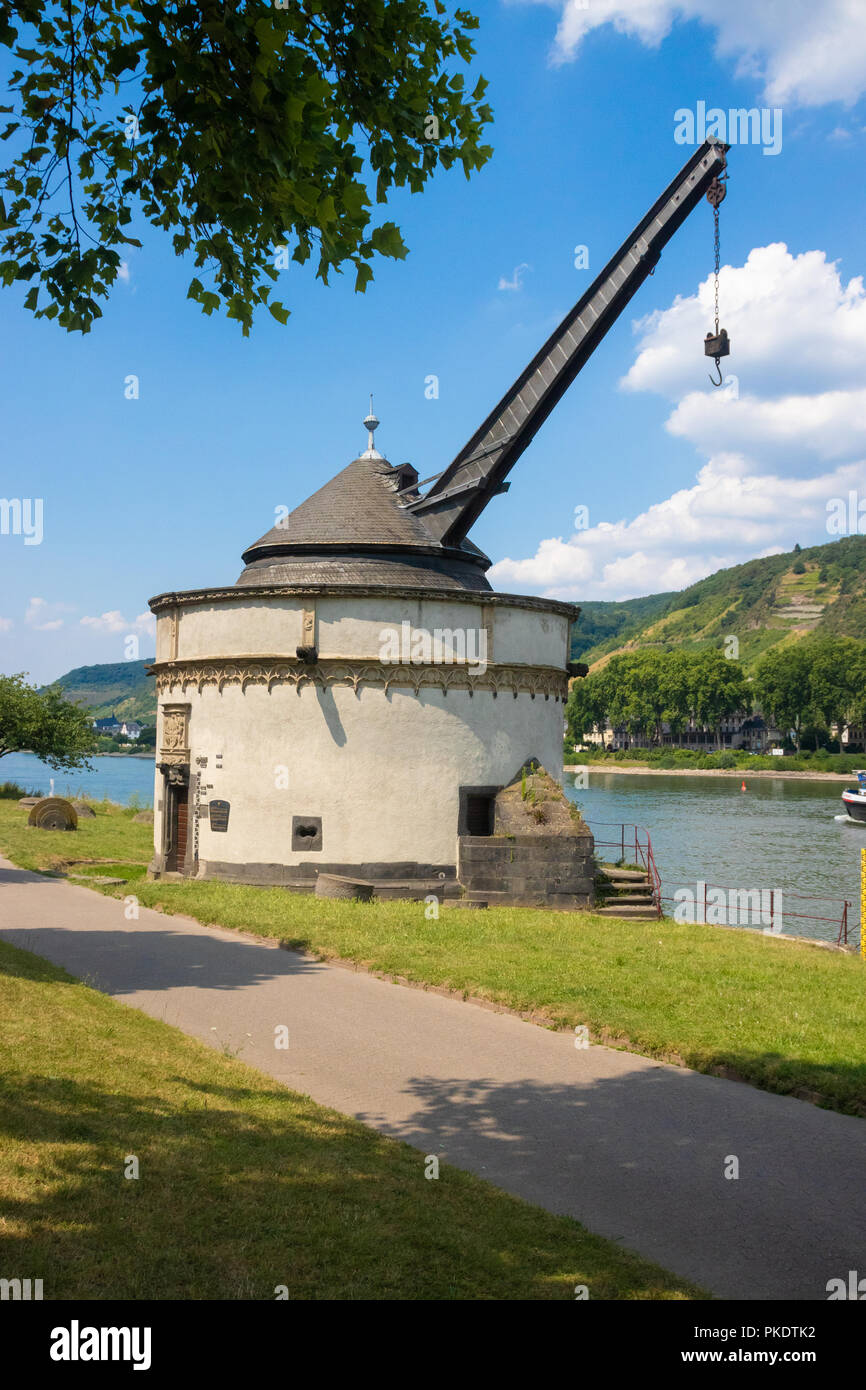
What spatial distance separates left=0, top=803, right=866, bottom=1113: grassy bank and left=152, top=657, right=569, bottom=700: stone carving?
174 inches

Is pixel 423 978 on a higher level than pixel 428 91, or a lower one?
lower

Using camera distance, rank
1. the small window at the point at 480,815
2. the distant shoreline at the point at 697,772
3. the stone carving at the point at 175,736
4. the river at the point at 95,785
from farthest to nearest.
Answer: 1. the distant shoreline at the point at 697,772
2. the river at the point at 95,785
3. the stone carving at the point at 175,736
4. the small window at the point at 480,815

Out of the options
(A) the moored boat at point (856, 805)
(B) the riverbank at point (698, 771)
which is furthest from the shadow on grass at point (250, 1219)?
(B) the riverbank at point (698, 771)

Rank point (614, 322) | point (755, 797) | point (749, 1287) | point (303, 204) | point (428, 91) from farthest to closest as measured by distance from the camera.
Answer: point (755, 797) < point (614, 322) < point (428, 91) < point (303, 204) < point (749, 1287)

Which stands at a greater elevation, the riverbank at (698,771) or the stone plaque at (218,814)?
the stone plaque at (218,814)

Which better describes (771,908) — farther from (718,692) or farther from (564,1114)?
(718,692)

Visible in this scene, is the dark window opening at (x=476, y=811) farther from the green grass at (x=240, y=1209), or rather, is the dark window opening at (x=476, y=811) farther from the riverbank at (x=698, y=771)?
the riverbank at (x=698, y=771)

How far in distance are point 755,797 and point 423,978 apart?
73737mm

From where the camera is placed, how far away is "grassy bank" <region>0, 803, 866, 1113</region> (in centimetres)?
965

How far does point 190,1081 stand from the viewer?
8.08 meters

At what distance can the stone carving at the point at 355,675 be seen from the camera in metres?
20.0

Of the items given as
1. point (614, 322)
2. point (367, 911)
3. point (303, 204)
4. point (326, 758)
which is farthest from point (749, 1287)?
point (614, 322)

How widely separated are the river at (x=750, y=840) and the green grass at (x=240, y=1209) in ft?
50.6
